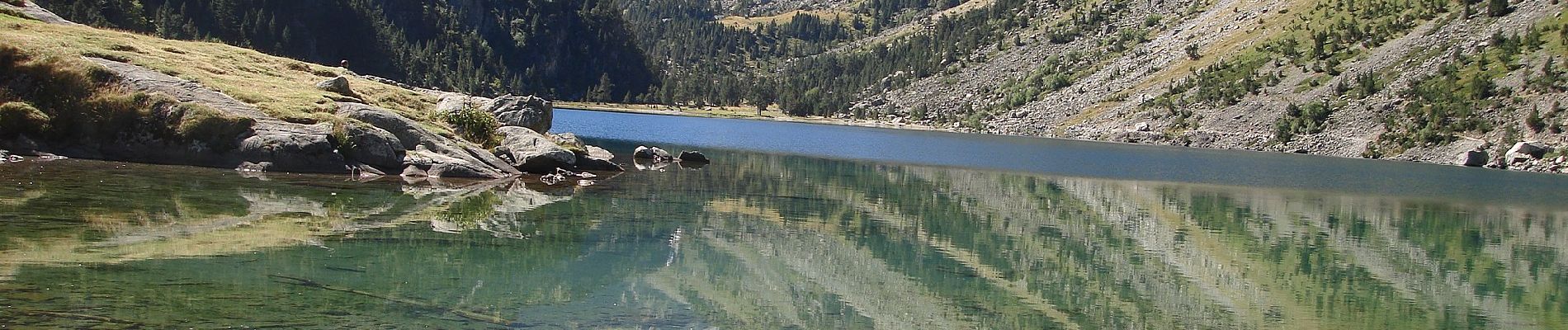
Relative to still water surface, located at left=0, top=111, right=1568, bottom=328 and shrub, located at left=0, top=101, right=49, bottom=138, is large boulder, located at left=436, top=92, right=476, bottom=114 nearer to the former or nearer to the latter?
still water surface, located at left=0, top=111, right=1568, bottom=328

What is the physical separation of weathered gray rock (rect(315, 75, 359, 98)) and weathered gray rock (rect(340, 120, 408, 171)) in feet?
20.2

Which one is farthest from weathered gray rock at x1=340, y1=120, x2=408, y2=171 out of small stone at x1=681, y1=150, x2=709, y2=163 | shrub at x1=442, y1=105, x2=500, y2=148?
small stone at x1=681, y1=150, x2=709, y2=163

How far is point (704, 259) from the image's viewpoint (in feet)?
94.1

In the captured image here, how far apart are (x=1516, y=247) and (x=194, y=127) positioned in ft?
160

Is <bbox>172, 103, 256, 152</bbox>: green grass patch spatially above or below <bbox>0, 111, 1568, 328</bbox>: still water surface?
above

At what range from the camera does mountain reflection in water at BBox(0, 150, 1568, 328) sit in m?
19.8

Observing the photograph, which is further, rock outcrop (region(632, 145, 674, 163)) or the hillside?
the hillside

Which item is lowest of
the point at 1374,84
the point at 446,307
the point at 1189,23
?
the point at 446,307

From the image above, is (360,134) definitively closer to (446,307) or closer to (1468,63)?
(446,307)

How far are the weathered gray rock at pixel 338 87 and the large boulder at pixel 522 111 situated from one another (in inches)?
375

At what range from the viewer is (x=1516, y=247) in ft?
127

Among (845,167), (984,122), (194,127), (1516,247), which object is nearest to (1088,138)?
(984,122)

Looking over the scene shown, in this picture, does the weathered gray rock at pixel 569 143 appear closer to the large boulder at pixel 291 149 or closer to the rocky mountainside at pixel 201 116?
the rocky mountainside at pixel 201 116

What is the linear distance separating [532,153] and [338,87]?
968cm
